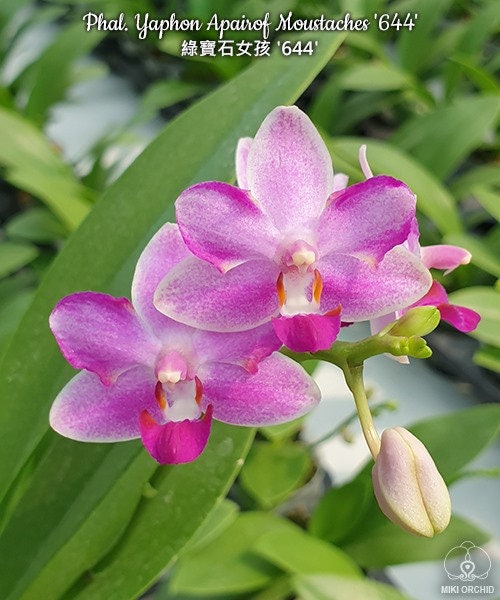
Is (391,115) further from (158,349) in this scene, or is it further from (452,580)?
(158,349)

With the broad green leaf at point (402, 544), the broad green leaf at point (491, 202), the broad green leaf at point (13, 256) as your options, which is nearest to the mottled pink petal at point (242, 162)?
the broad green leaf at point (402, 544)

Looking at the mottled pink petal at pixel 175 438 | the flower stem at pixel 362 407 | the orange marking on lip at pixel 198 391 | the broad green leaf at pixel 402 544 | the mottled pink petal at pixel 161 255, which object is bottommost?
the broad green leaf at pixel 402 544

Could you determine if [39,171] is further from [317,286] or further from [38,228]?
[317,286]

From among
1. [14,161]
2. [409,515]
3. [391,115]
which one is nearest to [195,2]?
[391,115]

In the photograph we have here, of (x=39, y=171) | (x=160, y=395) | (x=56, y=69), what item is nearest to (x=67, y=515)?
(x=160, y=395)

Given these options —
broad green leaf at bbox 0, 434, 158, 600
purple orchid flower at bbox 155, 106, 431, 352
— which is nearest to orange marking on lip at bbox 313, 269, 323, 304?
purple orchid flower at bbox 155, 106, 431, 352

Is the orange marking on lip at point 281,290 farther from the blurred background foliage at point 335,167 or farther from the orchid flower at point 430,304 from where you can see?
the blurred background foliage at point 335,167

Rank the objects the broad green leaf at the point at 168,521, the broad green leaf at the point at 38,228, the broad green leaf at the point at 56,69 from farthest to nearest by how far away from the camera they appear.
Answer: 1. the broad green leaf at the point at 56,69
2. the broad green leaf at the point at 38,228
3. the broad green leaf at the point at 168,521
